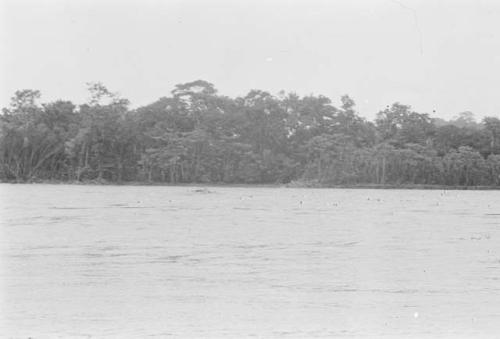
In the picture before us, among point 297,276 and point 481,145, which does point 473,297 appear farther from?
point 481,145

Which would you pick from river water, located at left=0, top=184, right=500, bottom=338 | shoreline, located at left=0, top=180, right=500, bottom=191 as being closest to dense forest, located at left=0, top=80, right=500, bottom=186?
shoreline, located at left=0, top=180, right=500, bottom=191

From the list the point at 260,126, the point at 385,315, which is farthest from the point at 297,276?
the point at 260,126

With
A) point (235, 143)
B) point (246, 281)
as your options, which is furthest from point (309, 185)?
point (246, 281)

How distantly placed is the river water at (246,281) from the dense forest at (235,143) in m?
44.9

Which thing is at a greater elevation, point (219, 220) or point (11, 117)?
point (11, 117)

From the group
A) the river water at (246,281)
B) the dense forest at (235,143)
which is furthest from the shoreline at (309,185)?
the river water at (246,281)

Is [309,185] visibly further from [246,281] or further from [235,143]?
[246,281]

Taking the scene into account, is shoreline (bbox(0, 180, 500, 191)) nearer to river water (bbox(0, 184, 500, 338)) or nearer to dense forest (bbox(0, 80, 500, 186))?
dense forest (bbox(0, 80, 500, 186))

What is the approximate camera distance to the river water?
9977 millimetres

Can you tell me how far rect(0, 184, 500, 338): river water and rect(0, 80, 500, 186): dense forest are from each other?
4486 centimetres

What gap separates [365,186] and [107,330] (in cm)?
6616

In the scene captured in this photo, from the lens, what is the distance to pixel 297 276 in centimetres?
1434

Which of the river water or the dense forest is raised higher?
the dense forest

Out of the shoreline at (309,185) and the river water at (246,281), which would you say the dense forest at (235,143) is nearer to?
the shoreline at (309,185)
